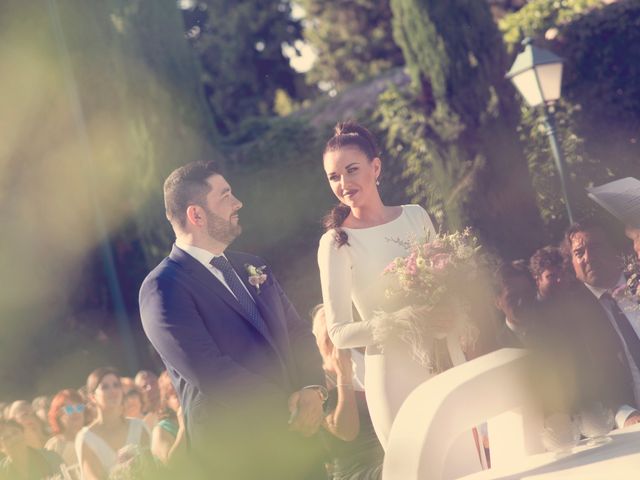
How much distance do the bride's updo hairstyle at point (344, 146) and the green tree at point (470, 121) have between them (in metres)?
7.09

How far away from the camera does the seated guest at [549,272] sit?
4.70 metres

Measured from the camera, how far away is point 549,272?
189 inches

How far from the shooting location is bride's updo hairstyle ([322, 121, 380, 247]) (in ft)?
12.8

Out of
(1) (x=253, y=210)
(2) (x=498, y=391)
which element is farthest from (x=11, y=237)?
(2) (x=498, y=391)

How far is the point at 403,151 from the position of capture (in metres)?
13.4

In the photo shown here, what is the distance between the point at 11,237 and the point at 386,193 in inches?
236

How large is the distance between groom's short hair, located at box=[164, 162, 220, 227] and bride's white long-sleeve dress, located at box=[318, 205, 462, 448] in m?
0.59

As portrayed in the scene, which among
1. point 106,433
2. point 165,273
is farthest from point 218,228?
point 106,433

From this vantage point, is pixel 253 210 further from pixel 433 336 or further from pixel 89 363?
pixel 433 336

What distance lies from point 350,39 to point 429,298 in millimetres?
22119

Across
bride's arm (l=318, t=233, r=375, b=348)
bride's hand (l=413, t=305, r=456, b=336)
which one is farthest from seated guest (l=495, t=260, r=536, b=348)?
bride's arm (l=318, t=233, r=375, b=348)

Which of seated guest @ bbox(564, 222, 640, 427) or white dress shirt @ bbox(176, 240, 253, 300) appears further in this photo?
seated guest @ bbox(564, 222, 640, 427)

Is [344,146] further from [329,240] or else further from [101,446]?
[101,446]

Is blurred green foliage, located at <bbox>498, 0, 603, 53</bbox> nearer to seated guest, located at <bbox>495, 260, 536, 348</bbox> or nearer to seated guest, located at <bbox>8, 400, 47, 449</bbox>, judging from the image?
seated guest, located at <bbox>8, 400, 47, 449</bbox>
